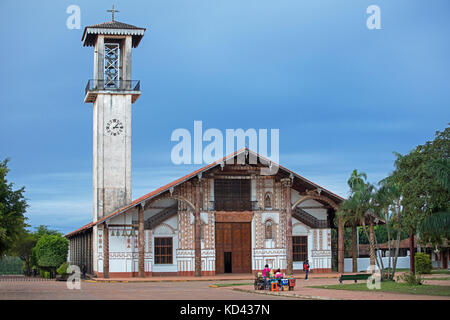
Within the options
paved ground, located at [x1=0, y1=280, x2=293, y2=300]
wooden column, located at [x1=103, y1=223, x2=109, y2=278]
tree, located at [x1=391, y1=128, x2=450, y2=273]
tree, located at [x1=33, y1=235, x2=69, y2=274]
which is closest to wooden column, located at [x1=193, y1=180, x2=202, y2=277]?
paved ground, located at [x1=0, y1=280, x2=293, y2=300]

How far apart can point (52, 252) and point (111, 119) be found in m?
17.9

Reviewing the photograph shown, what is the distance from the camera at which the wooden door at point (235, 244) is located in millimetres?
44281

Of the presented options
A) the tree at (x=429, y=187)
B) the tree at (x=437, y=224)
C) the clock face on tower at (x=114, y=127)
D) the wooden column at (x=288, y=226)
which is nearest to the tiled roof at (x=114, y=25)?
the clock face on tower at (x=114, y=127)

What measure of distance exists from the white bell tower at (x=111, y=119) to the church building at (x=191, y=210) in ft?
0.22

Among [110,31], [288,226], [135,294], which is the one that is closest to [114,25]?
[110,31]

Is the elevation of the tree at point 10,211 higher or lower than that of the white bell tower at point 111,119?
lower

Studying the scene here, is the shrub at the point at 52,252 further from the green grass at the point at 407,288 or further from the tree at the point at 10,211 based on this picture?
the green grass at the point at 407,288

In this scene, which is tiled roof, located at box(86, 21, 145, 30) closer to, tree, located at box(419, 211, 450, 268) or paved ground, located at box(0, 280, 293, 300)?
paved ground, located at box(0, 280, 293, 300)

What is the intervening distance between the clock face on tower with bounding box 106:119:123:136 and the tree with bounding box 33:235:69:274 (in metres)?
17.2

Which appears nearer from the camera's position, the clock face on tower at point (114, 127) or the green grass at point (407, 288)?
the green grass at point (407, 288)

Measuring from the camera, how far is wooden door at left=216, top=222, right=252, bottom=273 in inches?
1743

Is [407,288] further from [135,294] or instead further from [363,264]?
[363,264]

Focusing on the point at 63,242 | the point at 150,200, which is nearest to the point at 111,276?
the point at 150,200
